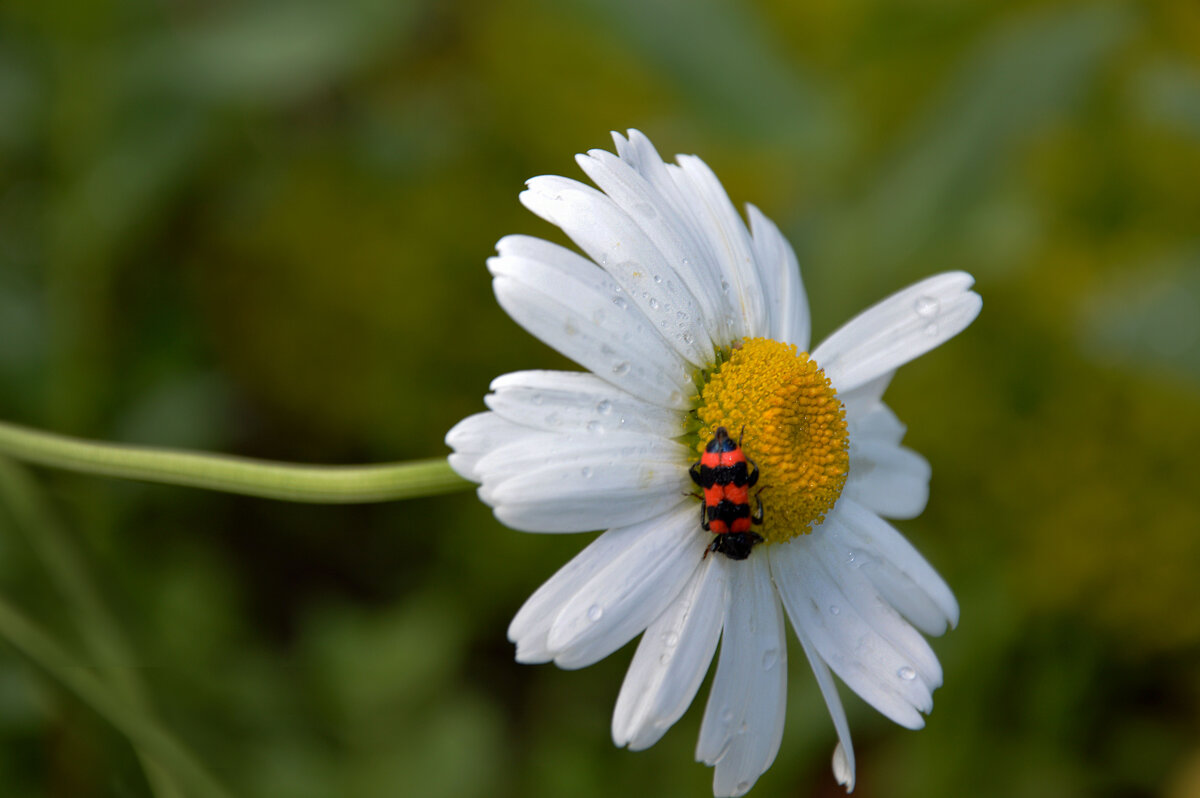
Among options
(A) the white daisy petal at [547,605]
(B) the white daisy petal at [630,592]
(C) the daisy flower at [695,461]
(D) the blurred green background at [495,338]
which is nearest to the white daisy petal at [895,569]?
(C) the daisy flower at [695,461]

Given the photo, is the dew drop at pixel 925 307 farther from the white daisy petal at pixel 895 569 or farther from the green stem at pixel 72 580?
the green stem at pixel 72 580

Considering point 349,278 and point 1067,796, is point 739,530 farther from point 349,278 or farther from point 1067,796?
point 349,278

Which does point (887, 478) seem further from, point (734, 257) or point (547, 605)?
point (547, 605)

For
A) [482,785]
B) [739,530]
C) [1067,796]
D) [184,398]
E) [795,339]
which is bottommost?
[1067,796]

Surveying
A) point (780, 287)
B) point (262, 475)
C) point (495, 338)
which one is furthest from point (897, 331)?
point (495, 338)

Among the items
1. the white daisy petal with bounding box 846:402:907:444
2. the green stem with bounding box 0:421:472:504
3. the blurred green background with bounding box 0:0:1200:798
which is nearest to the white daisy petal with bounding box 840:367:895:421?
the white daisy petal with bounding box 846:402:907:444

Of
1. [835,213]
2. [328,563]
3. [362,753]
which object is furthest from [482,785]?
[835,213]

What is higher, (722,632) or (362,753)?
(722,632)

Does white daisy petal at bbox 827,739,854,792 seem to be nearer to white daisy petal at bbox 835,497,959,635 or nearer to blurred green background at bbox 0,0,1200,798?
white daisy petal at bbox 835,497,959,635
